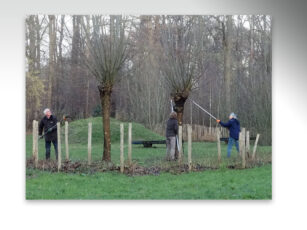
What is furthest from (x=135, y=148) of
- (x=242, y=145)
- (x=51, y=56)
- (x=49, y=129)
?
(x=51, y=56)

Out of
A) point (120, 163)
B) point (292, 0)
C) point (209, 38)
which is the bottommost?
point (120, 163)

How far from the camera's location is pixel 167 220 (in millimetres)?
6012

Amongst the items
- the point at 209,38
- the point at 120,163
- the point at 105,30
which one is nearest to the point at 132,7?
the point at 105,30

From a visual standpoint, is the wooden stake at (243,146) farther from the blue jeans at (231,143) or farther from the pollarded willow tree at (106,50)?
the pollarded willow tree at (106,50)

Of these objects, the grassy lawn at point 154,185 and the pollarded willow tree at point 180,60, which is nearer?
the grassy lawn at point 154,185

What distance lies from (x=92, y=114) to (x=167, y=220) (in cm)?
147

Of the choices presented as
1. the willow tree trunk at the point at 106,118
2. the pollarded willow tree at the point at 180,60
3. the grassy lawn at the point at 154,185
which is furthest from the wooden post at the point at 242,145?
the willow tree trunk at the point at 106,118

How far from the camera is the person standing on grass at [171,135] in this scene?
242 inches

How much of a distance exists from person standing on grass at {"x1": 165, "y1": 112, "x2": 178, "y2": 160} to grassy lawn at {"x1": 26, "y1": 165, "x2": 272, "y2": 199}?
0.26 metres

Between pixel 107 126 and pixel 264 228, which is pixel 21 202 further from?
pixel 264 228

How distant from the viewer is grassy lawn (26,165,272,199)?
600 cm

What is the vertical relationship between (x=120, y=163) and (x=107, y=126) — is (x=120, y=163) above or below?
below

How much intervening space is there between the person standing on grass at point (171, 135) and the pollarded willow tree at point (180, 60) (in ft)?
0.21

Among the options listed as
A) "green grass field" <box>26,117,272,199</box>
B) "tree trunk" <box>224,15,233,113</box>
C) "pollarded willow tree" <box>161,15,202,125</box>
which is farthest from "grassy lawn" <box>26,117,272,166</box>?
"tree trunk" <box>224,15,233,113</box>
